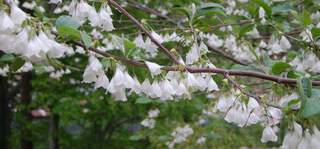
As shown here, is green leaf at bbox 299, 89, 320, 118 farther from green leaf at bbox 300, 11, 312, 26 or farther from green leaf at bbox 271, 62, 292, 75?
green leaf at bbox 300, 11, 312, 26

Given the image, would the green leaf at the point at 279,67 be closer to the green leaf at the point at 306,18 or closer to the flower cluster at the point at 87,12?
the green leaf at the point at 306,18

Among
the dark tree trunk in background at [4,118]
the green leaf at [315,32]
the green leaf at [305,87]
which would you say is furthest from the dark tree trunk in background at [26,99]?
the green leaf at [305,87]

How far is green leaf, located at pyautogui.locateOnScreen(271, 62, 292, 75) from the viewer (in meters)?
1.68

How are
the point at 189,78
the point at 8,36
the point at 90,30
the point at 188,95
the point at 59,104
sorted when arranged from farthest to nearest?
the point at 59,104 → the point at 90,30 → the point at 188,95 → the point at 189,78 → the point at 8,36

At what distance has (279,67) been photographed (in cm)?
169

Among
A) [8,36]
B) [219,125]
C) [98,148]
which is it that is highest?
[8,36]

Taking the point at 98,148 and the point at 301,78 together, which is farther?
the point at 98,148

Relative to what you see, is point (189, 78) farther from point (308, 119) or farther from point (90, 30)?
point (90, 30)

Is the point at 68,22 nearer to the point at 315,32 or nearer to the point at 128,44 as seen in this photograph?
the point at 128,44

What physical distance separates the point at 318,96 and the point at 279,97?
317mm

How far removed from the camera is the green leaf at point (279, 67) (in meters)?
1.68

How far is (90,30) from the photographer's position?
14.9 ft

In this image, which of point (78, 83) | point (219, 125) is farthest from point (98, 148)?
point (219, 125)

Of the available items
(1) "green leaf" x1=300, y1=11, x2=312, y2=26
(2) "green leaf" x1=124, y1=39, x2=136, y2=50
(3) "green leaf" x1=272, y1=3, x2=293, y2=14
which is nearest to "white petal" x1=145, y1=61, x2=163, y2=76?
(2) "green leaf" x1=124, y1=39, x2=136, y2=50
